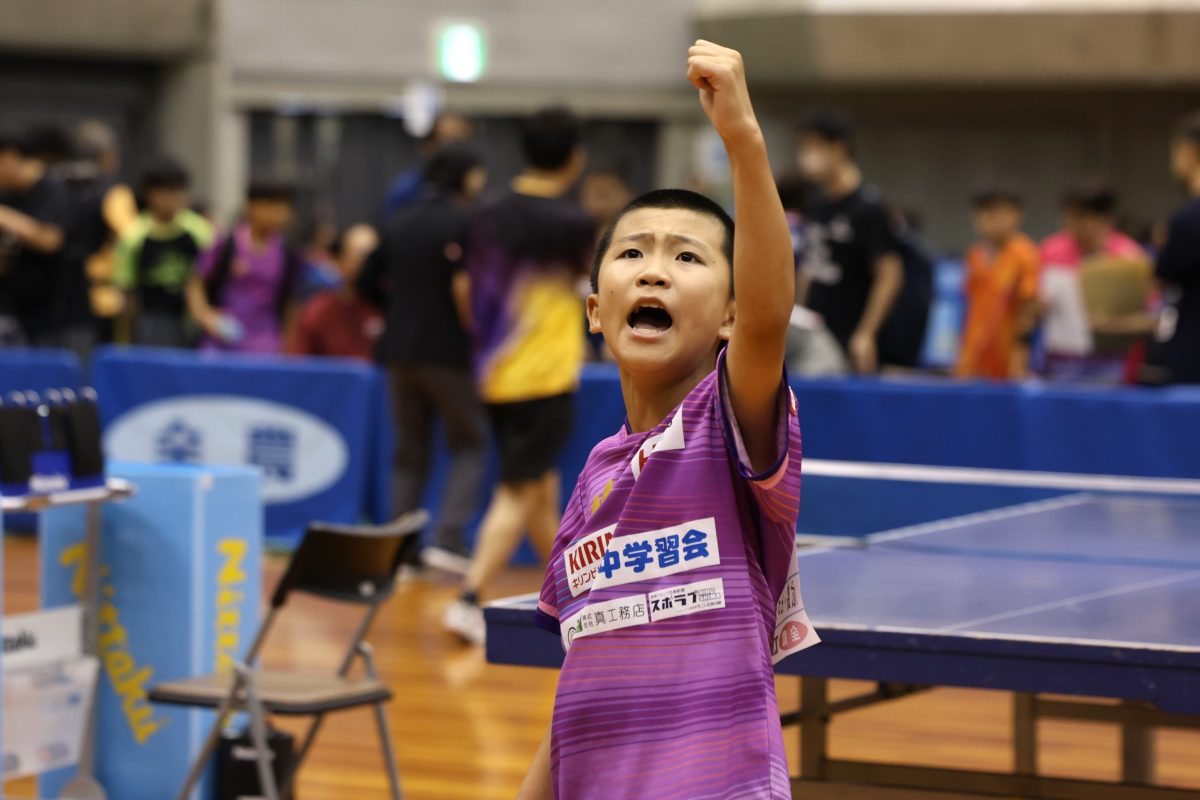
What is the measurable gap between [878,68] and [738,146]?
Answer: 16.4 m

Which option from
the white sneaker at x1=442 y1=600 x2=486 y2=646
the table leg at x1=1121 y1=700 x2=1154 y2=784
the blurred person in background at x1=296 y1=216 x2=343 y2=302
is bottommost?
the white sneaker at x1=442 y1=600 x2=486 y2=646

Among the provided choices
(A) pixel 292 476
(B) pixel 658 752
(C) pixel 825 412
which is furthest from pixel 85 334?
(B) pixel 658 752

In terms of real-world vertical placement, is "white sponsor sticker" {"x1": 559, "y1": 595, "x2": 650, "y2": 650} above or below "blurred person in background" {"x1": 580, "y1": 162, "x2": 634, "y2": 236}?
below

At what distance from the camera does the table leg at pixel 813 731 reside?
3525 millimetres

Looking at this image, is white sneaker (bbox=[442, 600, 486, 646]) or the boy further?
white sneaker (bbox=[442, 600, 486, 646])

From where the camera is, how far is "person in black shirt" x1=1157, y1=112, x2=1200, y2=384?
7.36 meters

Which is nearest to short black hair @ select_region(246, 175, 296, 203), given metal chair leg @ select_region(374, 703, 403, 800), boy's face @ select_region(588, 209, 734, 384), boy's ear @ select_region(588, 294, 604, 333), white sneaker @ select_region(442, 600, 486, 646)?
white sneaker @ select_region(442, 600, 486, 646)

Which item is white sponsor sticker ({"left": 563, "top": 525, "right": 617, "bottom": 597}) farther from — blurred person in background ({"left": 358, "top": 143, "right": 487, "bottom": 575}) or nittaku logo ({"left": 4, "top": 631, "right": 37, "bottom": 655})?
blurred person in background ({"left": 358, "top": 143, "right": 487, "bottom": 575})

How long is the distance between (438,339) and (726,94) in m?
5.97

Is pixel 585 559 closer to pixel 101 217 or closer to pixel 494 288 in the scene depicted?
pixel 494 288

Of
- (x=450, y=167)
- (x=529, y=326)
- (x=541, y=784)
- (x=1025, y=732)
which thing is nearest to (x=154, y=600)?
(x=1025, y=732)

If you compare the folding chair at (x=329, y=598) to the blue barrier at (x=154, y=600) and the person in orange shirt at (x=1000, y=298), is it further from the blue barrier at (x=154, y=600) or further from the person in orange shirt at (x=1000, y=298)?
the person in orange shirt at (x=1000, y=298)

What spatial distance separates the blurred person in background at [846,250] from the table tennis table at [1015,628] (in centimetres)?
376

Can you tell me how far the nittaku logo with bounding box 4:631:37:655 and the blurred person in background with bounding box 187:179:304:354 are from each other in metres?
5.45
